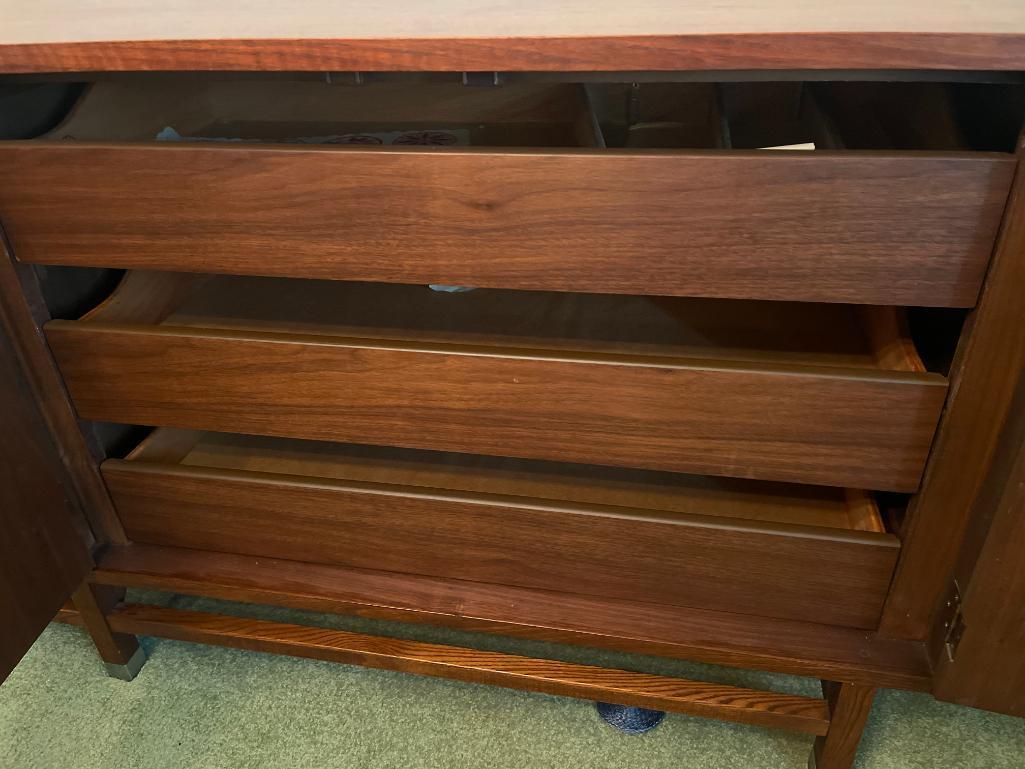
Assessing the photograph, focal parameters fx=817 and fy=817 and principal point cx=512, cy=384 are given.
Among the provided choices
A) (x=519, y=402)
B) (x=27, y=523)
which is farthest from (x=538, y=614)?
(x=27, y=523)

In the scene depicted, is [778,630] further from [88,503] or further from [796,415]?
[88,503]

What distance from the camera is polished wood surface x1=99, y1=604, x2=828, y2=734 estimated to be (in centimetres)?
85

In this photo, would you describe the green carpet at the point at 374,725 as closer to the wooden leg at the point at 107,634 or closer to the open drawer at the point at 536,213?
the wooden leg at the point at 107,634

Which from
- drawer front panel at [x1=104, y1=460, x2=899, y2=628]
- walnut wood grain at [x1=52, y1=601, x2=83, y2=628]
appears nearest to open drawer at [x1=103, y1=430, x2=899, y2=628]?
drawer front panel at [x1=104, y1=460, x2=899, y2=628]

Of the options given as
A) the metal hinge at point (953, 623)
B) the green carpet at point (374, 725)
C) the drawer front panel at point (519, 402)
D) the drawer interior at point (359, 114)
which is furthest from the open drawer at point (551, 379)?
the green carpet at point (374, 725)

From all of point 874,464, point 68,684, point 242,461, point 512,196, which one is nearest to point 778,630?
point 874,464

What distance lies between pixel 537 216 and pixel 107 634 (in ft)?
2.46

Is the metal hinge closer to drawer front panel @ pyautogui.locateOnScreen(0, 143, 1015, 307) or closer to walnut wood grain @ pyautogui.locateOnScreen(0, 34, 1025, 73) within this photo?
drawer front panel @ pyautogui.locateOnScreen(0, 143, 1015, 307)

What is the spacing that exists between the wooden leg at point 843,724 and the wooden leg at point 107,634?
0.82 metres

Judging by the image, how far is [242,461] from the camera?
38.1 inches

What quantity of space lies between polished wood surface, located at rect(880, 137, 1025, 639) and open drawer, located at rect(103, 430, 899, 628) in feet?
0.08

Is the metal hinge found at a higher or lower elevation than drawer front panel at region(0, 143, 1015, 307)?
lower

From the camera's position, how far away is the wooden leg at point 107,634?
3.15 feet

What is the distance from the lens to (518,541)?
0.82m
